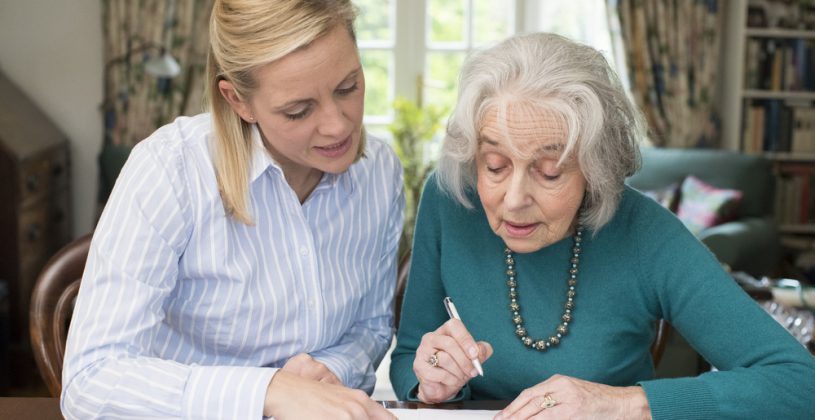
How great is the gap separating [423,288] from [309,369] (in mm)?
314

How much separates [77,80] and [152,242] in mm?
4212

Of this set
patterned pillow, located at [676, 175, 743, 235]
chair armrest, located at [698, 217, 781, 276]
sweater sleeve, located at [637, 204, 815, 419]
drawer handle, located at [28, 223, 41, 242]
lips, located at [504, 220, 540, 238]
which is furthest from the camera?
patterned pillow, located at [676, 175, 743, 235]

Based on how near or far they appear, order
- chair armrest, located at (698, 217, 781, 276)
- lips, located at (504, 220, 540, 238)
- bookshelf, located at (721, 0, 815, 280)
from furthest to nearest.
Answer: bookshelf, located at (721, 0, 815, 280) < chair armrest, located at (698, 217, 781, 276) < lips, located at (504, 220, 540, 238)

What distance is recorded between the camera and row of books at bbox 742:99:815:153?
5492 millimetres

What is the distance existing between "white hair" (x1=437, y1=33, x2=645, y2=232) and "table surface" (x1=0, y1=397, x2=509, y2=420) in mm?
361

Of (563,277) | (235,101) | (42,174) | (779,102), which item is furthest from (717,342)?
(779,102)

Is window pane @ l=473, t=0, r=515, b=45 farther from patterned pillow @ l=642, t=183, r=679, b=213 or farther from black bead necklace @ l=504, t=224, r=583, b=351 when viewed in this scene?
black bead necklace @ l=504, t=224, r=583, b=351

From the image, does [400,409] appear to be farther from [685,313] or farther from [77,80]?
[77,80]

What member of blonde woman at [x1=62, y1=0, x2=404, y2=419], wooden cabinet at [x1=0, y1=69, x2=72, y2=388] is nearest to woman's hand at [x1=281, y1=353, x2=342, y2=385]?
blonde woman at [x1=62, y1=0, x2=404, y2=419]

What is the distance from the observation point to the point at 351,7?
1635 millimetres

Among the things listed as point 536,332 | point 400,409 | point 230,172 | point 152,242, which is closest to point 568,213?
point 536,332

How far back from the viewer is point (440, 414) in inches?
59.4

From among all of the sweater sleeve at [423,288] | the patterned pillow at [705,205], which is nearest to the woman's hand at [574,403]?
the sweater sleeve at [423,288]

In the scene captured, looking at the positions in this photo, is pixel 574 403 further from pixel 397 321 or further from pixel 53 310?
pixel 53 310
